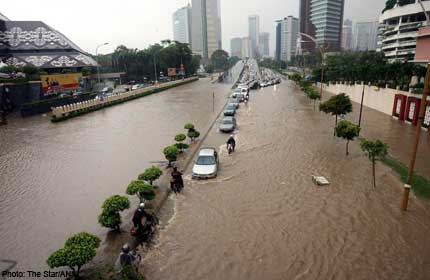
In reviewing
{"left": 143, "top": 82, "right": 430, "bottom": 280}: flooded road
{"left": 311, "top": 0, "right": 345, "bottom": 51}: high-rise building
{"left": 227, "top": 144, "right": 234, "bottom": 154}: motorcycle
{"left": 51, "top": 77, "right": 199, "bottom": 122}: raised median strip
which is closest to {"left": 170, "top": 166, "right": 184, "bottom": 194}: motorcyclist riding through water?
{"left": 143, "top": 82, "right": 430, "bottom": 280}: flooded road

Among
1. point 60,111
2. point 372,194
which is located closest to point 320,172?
point 372,194

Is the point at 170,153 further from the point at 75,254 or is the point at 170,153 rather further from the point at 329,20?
the point at 329,20

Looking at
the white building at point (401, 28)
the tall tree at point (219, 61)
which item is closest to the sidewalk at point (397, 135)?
the white building at point (401, 28)

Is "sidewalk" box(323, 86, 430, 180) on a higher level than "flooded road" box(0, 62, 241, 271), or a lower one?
lower

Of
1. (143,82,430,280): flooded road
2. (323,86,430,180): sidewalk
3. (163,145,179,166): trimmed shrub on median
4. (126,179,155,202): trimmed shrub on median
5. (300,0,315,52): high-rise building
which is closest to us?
(143,82,430,280): flooded road

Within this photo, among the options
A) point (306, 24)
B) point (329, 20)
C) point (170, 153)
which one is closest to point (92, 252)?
point (170, 153)

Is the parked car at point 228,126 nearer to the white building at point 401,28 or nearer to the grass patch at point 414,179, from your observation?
the grass patch at point 414,179

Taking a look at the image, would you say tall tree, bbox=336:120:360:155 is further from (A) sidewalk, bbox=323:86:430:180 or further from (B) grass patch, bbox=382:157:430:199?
(A) sidewalk, bbox=323:86:430:180
